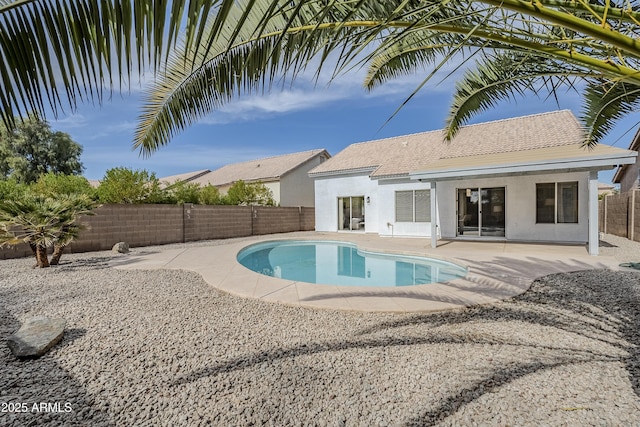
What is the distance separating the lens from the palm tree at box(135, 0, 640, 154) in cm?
187

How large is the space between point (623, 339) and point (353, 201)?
1734 centimetres

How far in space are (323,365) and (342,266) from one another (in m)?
8.63

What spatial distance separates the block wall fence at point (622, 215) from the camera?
14.6m

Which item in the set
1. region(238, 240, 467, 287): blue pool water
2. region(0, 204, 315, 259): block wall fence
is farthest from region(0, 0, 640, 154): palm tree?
region(0, 204, 315, 259): block wall fence

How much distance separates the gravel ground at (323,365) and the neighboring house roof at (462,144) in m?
9.88

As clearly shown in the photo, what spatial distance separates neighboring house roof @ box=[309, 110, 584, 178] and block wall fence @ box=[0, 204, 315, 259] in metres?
4.87

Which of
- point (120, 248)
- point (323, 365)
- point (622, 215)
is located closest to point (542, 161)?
point (622, 215)

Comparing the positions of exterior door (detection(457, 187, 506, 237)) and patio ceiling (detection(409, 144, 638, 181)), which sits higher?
patio ceiling (detection(409, 144, 638, 181))

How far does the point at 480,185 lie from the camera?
1545 cm

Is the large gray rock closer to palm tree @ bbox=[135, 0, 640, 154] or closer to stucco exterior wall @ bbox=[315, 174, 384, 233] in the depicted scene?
palm tree @ bbox=[135, 0, 640, 154]

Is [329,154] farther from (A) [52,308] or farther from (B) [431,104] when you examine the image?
(A) [52,308]

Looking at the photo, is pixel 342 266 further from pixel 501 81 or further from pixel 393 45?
pixel 393 45

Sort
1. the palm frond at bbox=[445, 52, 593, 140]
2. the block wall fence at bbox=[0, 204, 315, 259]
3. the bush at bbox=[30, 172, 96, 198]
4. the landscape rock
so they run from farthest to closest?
the block wall fence at bbox=[0, 204, 315, 259], the landscape rock, the bush at bbox=[30, 172, 96, 198], the palm frond at bbox=[445, 52, 593, 140]

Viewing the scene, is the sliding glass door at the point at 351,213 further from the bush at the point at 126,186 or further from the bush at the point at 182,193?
the bush at the point at 126,186
